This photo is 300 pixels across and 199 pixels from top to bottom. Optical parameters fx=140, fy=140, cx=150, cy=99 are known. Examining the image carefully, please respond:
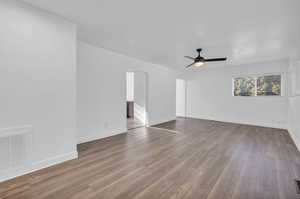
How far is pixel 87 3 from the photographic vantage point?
2129 mm

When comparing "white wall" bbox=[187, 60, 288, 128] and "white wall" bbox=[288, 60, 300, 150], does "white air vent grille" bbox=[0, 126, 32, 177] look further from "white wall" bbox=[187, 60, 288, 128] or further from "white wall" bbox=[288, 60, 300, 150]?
"white wall" bbox=[187, 60, 288, 128]

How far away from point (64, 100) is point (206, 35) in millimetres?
3257

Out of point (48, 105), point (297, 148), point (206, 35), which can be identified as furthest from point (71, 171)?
point (297, 148)

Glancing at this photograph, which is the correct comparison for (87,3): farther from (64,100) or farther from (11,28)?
(64,100)

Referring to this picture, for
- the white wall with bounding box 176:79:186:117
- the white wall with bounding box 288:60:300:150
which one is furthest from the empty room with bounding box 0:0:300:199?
the white wall with bounding box 176:79:186:117

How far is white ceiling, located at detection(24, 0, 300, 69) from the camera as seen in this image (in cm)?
213

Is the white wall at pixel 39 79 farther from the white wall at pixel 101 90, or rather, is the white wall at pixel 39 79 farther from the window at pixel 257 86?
the window at pixel 257 86

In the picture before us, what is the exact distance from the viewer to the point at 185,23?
2.66 m

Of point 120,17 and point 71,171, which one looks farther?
point 120,17

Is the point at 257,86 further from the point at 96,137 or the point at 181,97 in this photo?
the point at 96,137

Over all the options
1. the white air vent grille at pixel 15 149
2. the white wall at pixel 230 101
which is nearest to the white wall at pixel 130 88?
the white wall at pixel 230 101

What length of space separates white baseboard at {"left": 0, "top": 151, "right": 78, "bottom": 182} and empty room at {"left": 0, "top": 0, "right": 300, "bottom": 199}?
14 mm

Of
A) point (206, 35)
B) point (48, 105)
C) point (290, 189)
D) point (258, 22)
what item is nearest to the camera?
point (290, 189)

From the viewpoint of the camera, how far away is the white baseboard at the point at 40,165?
202 centimetres
